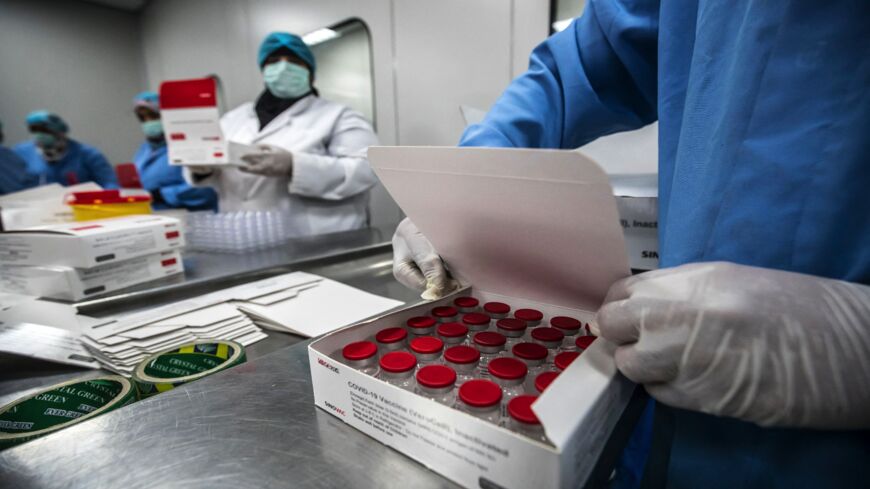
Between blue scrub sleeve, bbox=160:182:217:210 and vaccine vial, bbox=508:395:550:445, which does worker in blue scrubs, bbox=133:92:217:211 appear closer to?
blue scrub sleeve, bbox=160:182:217:210

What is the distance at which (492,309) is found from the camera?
58 centimetres

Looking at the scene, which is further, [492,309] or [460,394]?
[492,309]

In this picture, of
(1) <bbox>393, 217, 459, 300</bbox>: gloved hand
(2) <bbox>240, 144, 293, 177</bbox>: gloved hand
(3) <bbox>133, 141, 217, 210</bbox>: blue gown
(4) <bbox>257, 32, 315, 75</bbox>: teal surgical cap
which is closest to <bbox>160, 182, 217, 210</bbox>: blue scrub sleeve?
(3) <bbox>133, 141, 217, 210</bbox>: blue gown

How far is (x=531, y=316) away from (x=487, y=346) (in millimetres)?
115

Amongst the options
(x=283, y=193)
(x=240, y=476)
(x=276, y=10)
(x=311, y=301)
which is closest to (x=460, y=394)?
(x=240, y=476)

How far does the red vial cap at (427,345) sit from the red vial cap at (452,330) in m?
0.02

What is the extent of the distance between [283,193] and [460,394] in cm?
208

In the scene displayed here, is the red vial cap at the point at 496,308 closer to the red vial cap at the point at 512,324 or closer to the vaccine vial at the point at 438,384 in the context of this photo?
the red vial cap at the point at 512,324

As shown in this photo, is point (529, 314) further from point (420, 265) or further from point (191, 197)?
point (191, 197)

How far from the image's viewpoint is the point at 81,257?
35.9 inches

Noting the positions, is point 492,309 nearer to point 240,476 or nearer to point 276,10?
point 240,476

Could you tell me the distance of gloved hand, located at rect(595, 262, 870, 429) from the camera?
34 centimetres

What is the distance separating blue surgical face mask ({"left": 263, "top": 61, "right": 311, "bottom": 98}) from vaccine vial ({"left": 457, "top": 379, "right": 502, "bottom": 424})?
227cm

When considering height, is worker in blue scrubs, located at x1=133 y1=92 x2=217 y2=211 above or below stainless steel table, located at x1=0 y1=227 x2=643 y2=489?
above
